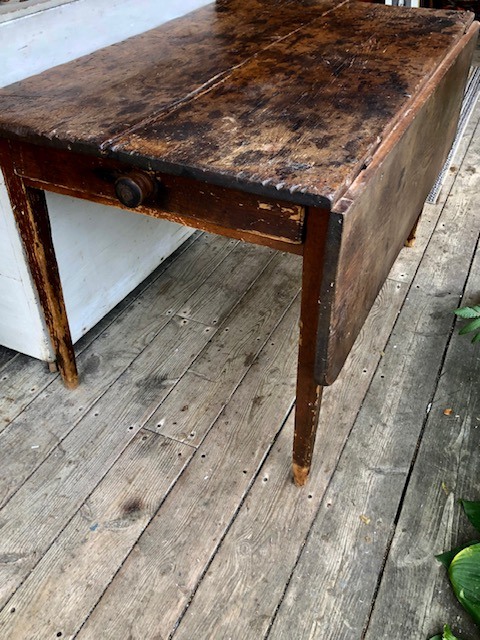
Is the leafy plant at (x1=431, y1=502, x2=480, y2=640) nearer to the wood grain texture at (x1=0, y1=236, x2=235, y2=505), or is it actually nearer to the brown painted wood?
the brown painted wood

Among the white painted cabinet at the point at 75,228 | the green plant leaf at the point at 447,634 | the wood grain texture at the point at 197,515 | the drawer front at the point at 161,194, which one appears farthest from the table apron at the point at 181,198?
the green plant leaf at the point at 447,634

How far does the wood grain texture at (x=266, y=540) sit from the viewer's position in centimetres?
118

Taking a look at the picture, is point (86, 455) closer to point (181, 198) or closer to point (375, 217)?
point (181, 198)

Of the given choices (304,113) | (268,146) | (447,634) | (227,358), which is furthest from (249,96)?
(447,634)

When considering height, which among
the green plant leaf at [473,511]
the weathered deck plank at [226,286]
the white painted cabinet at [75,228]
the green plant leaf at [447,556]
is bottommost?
the weathered deck plank at [226,286]

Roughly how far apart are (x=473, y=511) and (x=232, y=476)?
535mm

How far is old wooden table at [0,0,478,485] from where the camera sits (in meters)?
1.03

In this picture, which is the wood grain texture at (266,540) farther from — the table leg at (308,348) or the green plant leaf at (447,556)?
the green plant leaf at (447,556)

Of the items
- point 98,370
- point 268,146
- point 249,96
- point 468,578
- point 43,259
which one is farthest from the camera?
point 98,370

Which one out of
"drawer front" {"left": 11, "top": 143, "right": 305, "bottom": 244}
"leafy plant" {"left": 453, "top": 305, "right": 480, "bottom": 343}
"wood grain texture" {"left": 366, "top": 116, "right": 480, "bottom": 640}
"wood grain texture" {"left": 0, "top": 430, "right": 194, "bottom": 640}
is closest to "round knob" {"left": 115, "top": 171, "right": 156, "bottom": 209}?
"drawer front" {"left": 11, "top": 143, "right": 305, "bottom": 244}

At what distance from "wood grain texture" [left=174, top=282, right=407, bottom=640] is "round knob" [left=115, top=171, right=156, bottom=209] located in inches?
28.2

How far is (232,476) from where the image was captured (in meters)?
1.45

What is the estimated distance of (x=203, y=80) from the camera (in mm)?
1370

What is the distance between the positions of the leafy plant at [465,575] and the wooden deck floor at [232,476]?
3 centimetres
